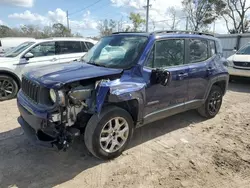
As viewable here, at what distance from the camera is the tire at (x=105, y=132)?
3.08 m

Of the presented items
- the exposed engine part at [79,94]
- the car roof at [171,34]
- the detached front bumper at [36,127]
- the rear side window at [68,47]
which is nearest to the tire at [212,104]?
the car roof at [171,34]

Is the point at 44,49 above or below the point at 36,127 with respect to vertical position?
above

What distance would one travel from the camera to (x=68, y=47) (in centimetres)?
784

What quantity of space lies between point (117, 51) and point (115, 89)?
3.38ft

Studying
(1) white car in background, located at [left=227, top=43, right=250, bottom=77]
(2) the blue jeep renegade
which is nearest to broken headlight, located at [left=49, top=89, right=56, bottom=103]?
(2) the blue jeep renegade

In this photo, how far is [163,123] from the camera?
15.8ft

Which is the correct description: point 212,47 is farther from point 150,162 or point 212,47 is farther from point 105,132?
point 105,132

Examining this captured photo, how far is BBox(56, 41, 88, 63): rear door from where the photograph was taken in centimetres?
761

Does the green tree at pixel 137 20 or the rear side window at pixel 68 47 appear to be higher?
the green tree at pixel 137 20

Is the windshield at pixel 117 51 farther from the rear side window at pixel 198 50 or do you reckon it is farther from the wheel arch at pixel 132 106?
the rear side window at pixel 198 50

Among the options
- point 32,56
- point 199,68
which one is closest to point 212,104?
point 199,68

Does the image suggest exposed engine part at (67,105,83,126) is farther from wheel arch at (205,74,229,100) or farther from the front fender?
wheel arch at (205,74,229,100)

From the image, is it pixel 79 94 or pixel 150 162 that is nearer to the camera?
pixel 79 94

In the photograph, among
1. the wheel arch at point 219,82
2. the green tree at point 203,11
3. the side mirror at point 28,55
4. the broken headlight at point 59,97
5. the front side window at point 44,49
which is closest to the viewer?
the broken headlight at point 59,97
